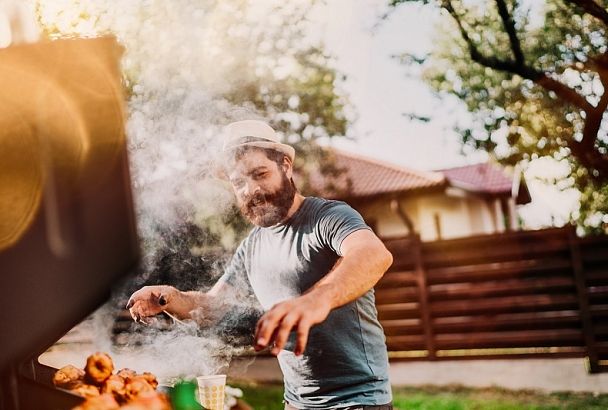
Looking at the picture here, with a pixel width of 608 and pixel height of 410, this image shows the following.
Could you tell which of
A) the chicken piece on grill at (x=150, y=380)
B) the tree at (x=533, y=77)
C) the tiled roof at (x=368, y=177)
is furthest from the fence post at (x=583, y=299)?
the chicken piece on grill at (x=150, y=380)

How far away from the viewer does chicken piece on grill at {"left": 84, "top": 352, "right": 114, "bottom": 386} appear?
2.13 meters

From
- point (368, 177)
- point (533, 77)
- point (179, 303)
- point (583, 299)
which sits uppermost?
point (533, 77)

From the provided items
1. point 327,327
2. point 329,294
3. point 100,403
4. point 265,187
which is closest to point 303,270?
point 327,327

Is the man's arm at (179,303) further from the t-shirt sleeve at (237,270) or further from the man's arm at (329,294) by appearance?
the man's arm at (329,294)

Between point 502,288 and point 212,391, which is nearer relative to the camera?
point 212,391

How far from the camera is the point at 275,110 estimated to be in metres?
3.36

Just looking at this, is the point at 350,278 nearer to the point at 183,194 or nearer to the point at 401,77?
the point at 183,194

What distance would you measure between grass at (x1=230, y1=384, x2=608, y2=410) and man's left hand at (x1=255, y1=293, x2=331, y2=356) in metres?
2.59

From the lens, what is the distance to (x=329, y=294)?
1.83 m

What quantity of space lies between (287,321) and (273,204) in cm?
80

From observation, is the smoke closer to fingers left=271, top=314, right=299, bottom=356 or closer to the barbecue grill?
the barbecue grill

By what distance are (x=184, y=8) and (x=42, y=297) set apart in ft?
5.33

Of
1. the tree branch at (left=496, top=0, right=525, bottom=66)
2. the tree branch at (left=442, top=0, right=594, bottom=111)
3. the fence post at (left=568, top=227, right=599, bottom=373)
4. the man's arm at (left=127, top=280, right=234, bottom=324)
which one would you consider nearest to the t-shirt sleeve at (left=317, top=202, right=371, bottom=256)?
the man's arm at (left=127, top=280, right=234, bottom=324)

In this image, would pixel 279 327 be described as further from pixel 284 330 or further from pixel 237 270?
pixel 237 270
